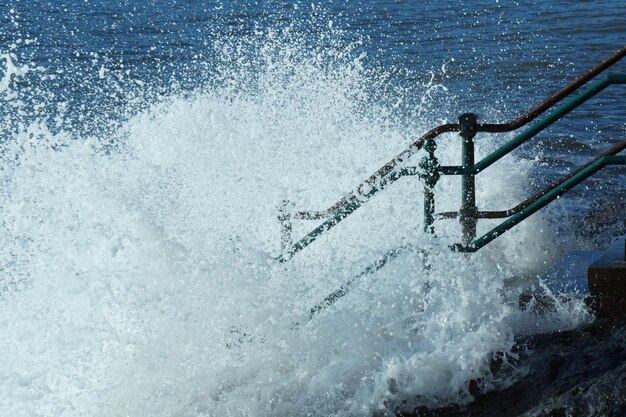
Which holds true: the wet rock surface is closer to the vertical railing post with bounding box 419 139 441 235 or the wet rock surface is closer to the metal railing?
the metal railing

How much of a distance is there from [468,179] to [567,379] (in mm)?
1638

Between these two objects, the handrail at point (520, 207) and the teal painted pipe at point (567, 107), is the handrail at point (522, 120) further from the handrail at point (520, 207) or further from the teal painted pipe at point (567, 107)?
the handrail at point (520, 207)

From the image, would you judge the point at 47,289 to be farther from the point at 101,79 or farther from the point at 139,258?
the point at 101,79

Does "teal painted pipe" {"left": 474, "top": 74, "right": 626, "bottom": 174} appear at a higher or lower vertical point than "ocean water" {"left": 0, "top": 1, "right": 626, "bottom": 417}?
higher

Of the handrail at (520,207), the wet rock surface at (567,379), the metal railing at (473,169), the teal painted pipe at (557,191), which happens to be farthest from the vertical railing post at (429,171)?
the wet rock surface at (567,379)

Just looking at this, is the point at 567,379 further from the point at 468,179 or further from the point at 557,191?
the point at 468,179

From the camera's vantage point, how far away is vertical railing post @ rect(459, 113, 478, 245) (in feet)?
20.7

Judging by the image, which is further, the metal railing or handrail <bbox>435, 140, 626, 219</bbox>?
handrail <bbox>435, 140, 626, 219</bbox>

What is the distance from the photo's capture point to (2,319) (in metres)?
7.00

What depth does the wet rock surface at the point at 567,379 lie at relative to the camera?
471 cm

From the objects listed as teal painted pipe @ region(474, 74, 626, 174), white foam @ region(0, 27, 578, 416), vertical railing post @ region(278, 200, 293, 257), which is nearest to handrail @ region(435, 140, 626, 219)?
white foam @ region(0, 27, 578, 416)

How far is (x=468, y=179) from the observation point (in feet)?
21.1

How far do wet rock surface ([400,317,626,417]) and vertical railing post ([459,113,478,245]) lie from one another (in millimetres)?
922

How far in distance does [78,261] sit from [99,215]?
0.55 m
